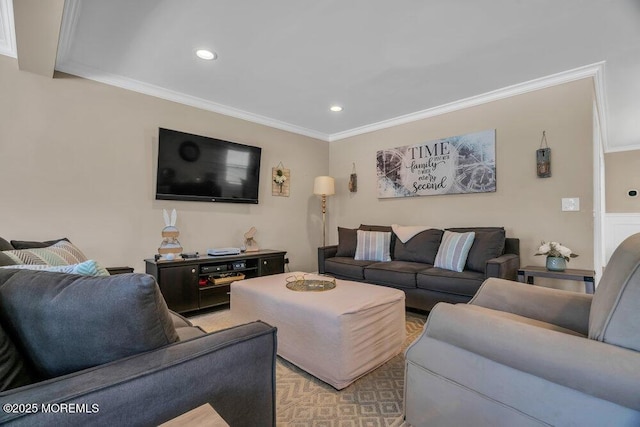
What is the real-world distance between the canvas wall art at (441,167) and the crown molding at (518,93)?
0.36 metres

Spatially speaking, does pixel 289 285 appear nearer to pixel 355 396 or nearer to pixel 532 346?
pixel 355 396

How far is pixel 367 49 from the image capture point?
2371mm

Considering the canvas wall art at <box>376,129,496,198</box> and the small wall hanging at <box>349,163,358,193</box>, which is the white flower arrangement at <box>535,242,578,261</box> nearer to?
the canvas wall art at <box>376,129,496,198</box>

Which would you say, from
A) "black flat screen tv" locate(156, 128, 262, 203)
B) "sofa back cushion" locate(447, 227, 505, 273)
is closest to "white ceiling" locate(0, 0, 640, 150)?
"black flat screen tv" locate(156, 128, 262, 203)

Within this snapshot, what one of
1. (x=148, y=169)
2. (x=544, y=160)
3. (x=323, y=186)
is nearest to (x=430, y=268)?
(x=544, y=160)

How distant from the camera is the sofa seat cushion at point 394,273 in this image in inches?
116

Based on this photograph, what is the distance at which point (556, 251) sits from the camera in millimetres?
2611

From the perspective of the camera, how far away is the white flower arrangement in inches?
102

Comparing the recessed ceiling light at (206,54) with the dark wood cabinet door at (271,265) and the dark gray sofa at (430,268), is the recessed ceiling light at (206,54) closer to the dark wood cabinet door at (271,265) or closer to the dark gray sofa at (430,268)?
the dark wood cabinet door at (271,265)

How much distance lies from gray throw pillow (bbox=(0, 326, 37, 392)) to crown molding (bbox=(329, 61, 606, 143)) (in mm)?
3982

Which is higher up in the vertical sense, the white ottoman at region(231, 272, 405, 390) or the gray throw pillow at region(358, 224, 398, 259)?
the gray throw pillow at region(358, 224, 398, 259)

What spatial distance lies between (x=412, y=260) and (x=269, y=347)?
2.65m

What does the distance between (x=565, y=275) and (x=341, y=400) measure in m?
2.19

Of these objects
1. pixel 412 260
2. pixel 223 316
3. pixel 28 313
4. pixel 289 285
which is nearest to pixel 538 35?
pixel 412 260
